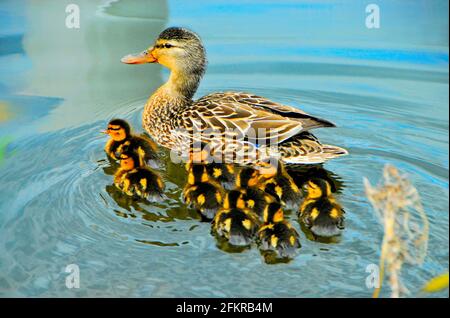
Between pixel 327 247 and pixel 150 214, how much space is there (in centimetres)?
88

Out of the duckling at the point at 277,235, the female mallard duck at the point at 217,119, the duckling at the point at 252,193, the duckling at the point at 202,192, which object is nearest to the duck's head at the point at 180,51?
the female mallard duck at the point at 217,119

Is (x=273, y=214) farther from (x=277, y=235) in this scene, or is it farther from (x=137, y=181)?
(x=137, y=181)

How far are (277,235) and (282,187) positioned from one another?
0.53 meters

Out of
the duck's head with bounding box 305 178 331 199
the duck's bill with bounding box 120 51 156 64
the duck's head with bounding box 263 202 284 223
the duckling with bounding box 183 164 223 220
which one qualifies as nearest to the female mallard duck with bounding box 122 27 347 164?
the duck's bill with bounding box 120 51 156 64

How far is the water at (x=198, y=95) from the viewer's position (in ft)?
10.6

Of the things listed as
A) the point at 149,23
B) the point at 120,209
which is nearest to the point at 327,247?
the point at 120,209

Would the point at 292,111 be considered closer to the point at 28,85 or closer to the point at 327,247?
the point at 327,247

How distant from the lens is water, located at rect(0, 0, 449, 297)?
128 inches

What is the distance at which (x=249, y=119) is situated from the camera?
4203 millimetres

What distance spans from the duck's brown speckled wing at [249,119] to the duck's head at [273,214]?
2.59 ft

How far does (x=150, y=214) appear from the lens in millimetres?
3705

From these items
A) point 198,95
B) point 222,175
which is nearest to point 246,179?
point 222,175

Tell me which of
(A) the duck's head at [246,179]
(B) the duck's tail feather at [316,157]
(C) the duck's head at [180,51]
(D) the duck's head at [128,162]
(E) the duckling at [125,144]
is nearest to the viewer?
(A) the duck's head at [246,179]

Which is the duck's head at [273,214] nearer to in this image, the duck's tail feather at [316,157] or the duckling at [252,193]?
the duckling at [252,193]
